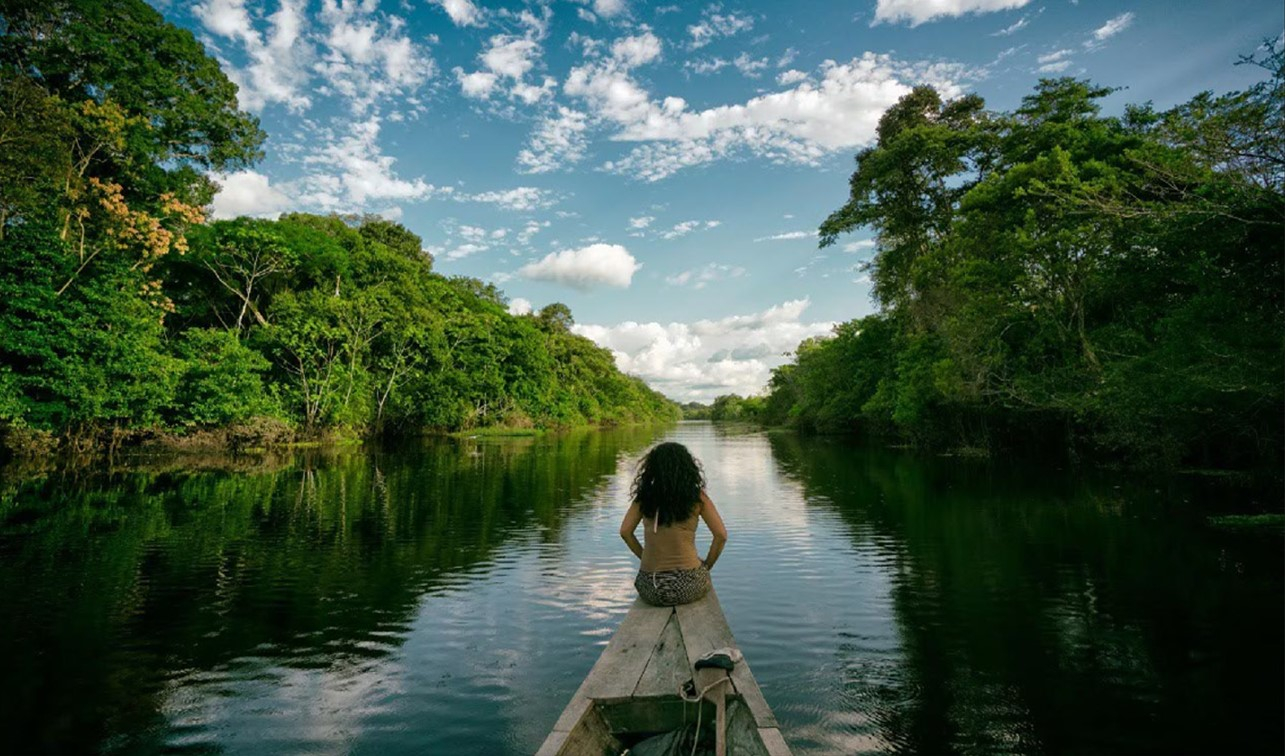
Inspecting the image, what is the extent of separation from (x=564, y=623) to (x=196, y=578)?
577 cm

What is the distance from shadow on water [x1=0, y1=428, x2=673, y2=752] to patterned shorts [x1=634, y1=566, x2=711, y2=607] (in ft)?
9.95

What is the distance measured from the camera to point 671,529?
5.69 meters

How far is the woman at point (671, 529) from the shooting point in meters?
5.64

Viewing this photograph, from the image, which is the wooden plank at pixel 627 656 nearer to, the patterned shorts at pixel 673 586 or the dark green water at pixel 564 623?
the patterned shorts at pixel 673 586

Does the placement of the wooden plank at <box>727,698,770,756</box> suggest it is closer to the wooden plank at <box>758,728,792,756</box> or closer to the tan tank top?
the wooden plank at <box>758,728,792,756</box>

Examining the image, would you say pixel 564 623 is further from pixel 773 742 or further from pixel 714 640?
pixel 773 742

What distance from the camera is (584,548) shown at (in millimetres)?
11734

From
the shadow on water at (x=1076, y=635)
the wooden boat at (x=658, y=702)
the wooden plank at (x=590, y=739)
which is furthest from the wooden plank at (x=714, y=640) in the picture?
the shadow on water at (x=1076, y=635)

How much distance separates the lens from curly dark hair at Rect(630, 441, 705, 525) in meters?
5.65

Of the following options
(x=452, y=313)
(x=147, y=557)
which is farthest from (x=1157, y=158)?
(x=452, y=313)

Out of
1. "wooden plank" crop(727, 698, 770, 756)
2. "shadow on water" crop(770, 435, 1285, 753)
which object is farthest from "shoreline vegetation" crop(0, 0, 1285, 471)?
"wooden plank" crop(727, 698, 770, 756)

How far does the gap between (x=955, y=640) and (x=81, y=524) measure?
15696mm

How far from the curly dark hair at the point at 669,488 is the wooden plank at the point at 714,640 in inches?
31.9

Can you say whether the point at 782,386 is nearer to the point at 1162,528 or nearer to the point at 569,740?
the point at 1162,528
